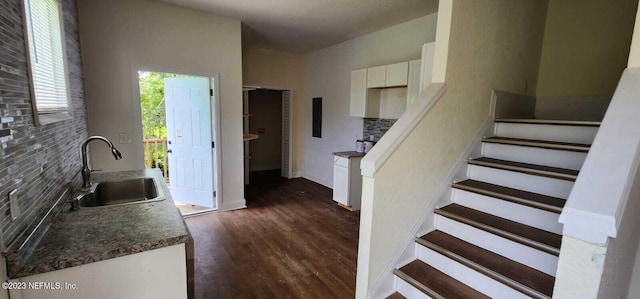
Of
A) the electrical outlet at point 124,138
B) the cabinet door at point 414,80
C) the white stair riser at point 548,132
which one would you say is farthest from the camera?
the cabinet door at point 414,80

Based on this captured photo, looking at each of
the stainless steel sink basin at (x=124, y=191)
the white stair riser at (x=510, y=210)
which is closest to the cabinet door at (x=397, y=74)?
the white stair riser at (x=510, y=210)

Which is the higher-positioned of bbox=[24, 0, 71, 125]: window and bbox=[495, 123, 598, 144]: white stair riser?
bbox=[24, 0, 71, 125]: window

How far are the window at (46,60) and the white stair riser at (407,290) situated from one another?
90.2 inches

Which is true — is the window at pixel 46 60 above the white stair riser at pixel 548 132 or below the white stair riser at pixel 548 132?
above

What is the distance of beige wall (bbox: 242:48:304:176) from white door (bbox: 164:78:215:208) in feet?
5.12

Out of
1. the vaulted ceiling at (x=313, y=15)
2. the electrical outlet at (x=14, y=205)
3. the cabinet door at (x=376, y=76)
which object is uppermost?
the vaulted ceiling at (x=313, y=15)

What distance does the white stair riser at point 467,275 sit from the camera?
1.62 m

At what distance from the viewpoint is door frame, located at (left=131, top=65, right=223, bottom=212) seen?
3.18m

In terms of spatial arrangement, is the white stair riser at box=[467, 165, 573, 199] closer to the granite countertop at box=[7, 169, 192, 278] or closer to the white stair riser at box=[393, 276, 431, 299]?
the white stair riser at box=[393, 276, 431, 299]

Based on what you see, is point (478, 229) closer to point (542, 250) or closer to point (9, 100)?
point (542, 250)

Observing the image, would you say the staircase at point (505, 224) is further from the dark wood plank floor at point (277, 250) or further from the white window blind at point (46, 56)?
the white window blind at point (46, 56)

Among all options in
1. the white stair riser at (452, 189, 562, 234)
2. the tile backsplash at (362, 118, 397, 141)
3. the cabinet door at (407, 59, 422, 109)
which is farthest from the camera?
the tile backsplash at (362, 118, 397, 141)

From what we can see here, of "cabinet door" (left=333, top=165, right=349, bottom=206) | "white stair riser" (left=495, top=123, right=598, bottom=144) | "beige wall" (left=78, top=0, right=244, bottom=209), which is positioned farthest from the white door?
"white stair riser" (left=495, top=123, right=598, bottom=144)

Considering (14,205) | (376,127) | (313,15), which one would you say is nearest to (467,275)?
(14,205)
